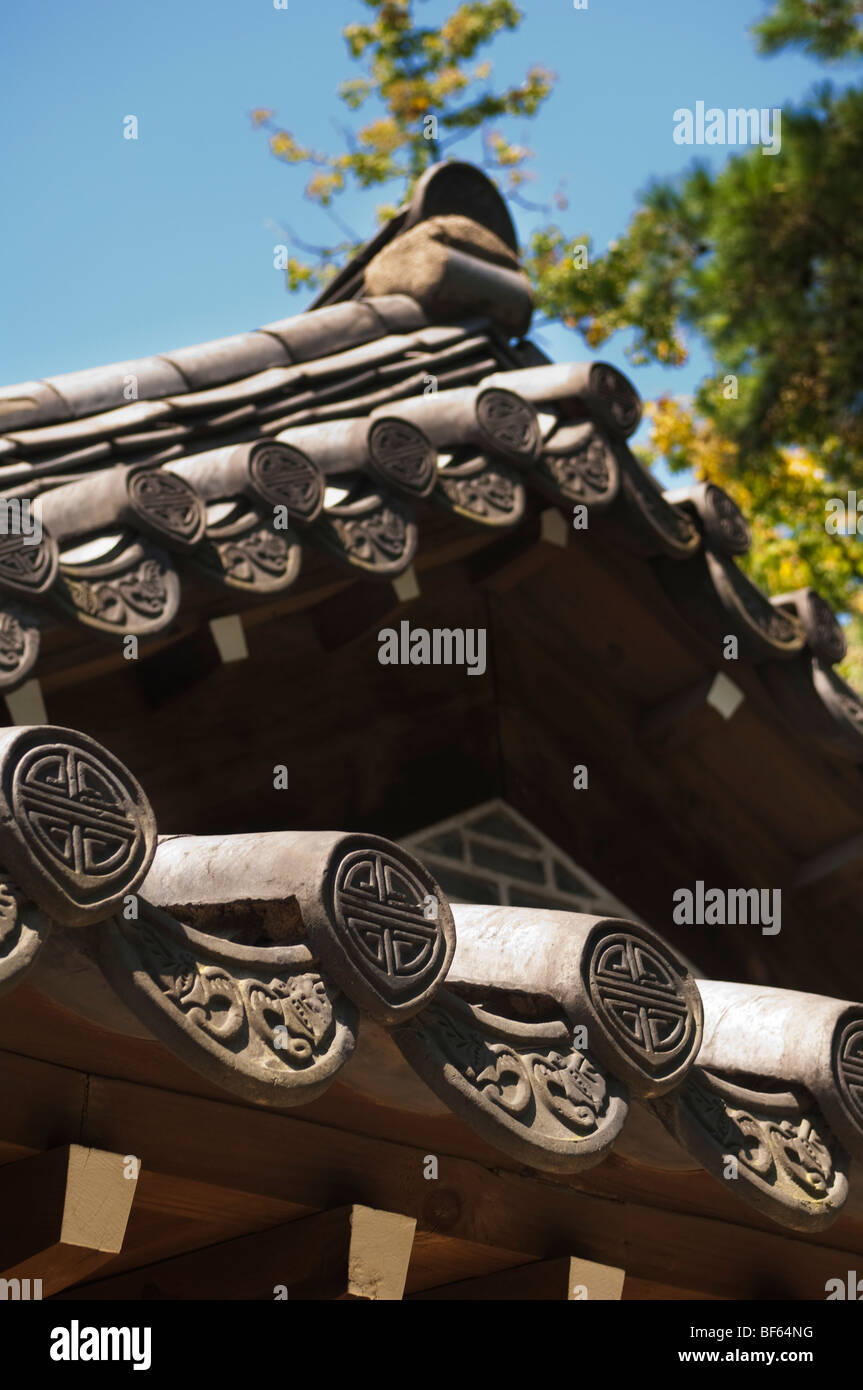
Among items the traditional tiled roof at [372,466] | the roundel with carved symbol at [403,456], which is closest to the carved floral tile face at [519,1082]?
the traditional tiled roof at [372,466]

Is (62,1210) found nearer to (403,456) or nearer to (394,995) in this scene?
(394,995)

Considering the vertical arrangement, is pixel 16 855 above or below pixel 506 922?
above

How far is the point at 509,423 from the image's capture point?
11.9 ft

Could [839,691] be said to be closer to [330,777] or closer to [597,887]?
[597,887]

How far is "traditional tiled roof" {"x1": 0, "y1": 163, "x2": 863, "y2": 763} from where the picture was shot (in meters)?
2.85

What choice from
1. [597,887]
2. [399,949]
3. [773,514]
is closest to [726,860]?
[597,887]

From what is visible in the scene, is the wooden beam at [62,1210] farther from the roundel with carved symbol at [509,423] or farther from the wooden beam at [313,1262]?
the roundel with carved symbol at [509,423]

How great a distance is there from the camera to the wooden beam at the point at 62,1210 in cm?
197

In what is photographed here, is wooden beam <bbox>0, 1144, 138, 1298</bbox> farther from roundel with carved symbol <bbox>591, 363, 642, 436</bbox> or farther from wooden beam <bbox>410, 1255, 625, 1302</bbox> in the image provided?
roundel with carved symbol <bbox>591, 363, 642, 436</bbox>

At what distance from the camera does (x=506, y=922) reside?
2.21 metres

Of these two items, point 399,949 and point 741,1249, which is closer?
point 399,949

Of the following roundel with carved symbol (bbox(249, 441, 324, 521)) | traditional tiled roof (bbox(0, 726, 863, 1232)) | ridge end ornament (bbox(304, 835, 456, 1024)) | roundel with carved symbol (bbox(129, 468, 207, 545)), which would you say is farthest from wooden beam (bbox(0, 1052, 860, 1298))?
roundel with carved symbol (bbox(249, 441, 324, 521))

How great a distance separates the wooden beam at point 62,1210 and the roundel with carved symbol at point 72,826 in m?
0.57

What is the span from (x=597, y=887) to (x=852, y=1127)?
7.65ft
